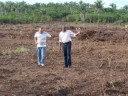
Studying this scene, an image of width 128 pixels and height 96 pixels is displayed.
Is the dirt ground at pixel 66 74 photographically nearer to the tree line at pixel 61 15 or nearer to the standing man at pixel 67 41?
the standing man at pixel 67 41

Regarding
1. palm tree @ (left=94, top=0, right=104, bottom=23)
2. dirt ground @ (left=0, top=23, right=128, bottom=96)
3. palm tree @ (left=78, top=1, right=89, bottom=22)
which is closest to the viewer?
dirt ground @ (left=0, top=23, right=128, bottom=96)

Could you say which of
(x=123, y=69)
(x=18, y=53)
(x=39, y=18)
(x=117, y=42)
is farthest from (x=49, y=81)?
(x=39, y=18)

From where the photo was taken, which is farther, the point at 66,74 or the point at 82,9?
the point at 82,9

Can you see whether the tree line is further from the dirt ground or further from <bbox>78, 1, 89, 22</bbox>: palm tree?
the dirt ground

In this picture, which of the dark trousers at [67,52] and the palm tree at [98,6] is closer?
the dark trousers at [67,52]

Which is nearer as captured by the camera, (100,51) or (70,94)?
(70,94)

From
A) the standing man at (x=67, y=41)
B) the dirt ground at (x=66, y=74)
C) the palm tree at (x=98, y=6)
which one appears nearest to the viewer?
the dirt ground at (x=66, y=74)

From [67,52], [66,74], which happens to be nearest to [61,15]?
[67,52]

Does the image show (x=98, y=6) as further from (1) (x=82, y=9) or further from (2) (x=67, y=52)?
(2) (x=67, y=52)

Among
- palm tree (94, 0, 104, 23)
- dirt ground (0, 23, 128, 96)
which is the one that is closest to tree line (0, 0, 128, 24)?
palm tree (94, 0, 104, 23)

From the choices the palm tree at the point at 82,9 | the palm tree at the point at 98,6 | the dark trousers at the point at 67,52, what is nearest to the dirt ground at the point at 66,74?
the dark trousers at the point at 67,52

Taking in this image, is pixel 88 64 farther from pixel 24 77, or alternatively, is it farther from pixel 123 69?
pixel 24 77

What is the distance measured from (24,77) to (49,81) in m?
1.13

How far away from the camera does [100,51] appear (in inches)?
933
